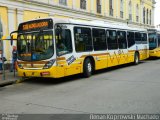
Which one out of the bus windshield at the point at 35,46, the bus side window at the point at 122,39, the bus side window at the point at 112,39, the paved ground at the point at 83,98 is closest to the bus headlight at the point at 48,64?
the bus windshield at the point at 35,46

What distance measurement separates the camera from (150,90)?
1011 centimetres

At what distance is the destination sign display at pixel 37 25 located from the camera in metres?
12.1

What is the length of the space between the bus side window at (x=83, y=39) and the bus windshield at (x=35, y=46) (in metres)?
1.66

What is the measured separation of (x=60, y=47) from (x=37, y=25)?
1.45 meters

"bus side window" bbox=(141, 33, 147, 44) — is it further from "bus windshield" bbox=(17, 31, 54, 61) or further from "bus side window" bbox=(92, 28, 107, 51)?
"bus windshield" bbox=(17, 31, 54, 61)

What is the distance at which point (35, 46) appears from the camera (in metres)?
12.5

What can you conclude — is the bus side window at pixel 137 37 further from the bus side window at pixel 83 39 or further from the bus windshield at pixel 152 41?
the bus side window at pixel 83 39

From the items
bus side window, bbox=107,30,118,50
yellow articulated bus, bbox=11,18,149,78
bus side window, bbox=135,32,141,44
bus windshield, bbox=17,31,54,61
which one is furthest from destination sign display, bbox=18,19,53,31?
bus side window, bbox=135,32,141,44

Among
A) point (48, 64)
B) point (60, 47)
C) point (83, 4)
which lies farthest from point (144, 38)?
point (48, 64)

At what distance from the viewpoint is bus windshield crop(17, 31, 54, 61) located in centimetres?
1209

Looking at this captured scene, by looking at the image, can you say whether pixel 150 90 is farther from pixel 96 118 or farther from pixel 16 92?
pixel 16 92

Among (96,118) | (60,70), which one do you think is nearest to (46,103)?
(96,118)

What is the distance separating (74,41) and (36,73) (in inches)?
92.5

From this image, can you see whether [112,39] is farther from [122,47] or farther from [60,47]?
[60,47]
